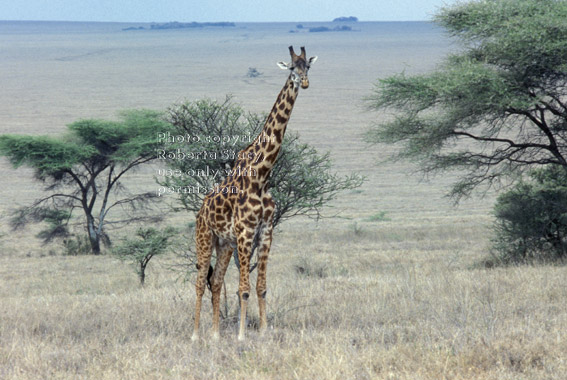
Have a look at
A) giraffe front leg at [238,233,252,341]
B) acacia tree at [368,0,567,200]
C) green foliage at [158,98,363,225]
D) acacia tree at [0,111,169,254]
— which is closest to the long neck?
giraffe front leg at [238,233,252,341]

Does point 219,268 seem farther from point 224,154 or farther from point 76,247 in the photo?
point 76,247

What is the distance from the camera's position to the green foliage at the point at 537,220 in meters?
17.9

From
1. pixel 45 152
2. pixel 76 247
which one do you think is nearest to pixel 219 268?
pixel 76 247

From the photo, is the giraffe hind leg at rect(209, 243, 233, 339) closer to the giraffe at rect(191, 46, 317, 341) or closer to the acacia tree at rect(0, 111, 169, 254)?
the giraffe at rect(191, 46, 317, 341)

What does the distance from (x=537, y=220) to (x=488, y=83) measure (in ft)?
13.8

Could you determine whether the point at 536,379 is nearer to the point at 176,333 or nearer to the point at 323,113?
the point at 176,333

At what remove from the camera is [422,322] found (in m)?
8.58

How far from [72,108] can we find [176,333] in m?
79.5

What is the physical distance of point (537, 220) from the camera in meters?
18.2

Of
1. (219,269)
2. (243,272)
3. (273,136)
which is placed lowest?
(219,269)

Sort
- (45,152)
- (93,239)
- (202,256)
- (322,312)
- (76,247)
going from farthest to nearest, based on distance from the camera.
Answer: (45,152), (76,247), (93,239), (322,312), (202,256)

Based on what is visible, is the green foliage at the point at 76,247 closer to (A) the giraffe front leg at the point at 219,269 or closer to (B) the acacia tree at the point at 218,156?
(B) the acacia tree at the point at 218,156

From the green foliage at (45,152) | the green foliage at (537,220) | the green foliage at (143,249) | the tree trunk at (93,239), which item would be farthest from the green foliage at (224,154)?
the green foliage at (45,152)

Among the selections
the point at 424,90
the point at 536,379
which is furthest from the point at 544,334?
the point at 424,90
